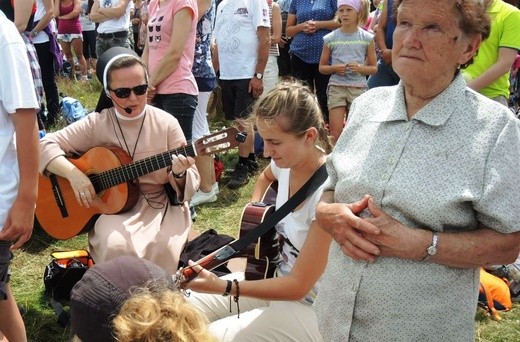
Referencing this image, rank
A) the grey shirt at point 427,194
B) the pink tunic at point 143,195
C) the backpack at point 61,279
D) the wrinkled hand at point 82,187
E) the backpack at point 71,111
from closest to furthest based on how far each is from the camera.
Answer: the grey shirt at point 427,194, the pink tunic at point 143,195, the wrinkled hand at point 82,187, the backpack at point 61,279, the backpack at point 71,111

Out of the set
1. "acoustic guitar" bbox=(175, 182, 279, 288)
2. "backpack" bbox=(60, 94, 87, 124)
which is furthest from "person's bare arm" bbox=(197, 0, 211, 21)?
"acoustic guitar" bbox=(175, 182, 279, 288)

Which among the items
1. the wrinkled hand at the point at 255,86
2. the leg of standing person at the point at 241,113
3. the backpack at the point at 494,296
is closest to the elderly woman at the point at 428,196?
the backpack at the point at 494,296

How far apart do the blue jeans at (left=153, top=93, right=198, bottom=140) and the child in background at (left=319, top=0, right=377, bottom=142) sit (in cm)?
152

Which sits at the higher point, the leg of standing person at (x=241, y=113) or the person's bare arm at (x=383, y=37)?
the person's bare arm at (x=383, y=37)

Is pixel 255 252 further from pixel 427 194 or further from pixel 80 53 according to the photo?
pixel 80 53

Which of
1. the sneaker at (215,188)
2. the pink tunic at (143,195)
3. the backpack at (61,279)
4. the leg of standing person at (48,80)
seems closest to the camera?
the pink tunic at (143,195)

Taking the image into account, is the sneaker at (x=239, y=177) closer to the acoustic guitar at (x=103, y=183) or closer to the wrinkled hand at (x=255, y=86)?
the wrinkled hand at (x=255, y=86)

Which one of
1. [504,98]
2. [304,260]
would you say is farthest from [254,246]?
[504,98]

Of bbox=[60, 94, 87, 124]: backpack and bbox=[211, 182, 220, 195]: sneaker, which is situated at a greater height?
bbox=[60, 94, 87, 124]: backpack

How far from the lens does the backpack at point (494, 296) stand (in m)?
3.30

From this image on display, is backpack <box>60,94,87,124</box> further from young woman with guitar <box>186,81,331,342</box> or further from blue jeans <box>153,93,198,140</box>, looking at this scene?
young woman with guitar <box>186,81,331,342</box>

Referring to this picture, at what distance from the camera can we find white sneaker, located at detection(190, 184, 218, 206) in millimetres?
4949

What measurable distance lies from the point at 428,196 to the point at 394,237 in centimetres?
13

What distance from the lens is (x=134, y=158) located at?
3.32 metres
